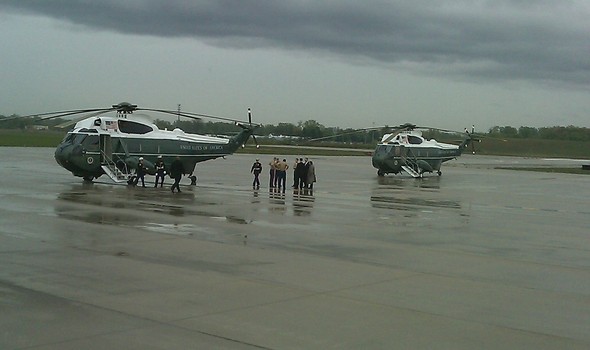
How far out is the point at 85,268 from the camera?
35.6ft

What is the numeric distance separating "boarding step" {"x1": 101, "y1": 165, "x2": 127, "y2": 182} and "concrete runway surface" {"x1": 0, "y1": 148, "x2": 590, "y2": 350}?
25.1 ft

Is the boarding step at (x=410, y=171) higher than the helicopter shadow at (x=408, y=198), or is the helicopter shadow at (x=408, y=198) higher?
the boarding step at (x=410, y=171)

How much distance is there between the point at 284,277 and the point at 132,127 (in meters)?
21.5

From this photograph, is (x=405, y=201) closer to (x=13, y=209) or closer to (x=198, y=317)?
(x=13, y=209)

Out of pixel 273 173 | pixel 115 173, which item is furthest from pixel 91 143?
pixel 273 173

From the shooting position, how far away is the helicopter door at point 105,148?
1167 inches

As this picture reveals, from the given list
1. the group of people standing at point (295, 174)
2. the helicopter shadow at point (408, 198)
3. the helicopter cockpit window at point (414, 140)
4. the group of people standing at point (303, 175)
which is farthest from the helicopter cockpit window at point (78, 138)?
the helicopter cockpit window at point (414, 140)

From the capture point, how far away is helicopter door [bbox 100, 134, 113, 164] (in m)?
29.6

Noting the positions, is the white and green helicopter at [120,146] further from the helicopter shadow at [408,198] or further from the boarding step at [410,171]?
the boarding step at [410,171]

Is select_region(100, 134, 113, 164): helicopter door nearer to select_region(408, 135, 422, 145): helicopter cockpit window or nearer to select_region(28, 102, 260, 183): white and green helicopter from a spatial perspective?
select_region(28, 102, 260, 183): white and green helicopter

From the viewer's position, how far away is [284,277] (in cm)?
1063

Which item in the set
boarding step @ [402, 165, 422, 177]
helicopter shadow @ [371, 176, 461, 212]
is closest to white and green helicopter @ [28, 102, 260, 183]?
helicopter shadow @ [371, 176, 461, 212]

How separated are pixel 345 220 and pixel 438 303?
9348 millimetres

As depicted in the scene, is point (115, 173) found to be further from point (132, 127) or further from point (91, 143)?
point (132, 127)
